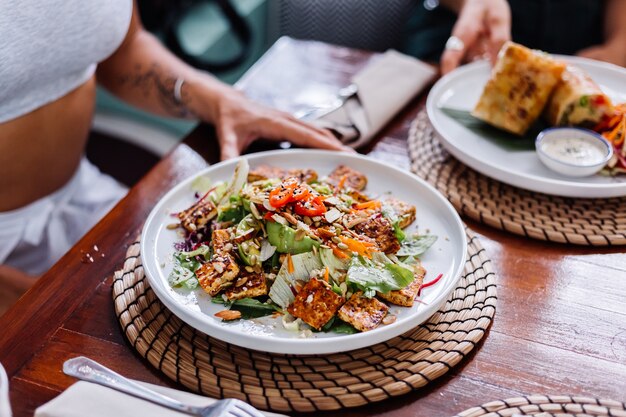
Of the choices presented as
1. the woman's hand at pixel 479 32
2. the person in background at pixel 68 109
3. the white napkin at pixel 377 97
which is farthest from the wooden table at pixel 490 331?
the woman's hand at pixel 479 32

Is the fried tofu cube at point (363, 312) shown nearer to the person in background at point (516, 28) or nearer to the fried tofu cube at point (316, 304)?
the fried tofu cube at point (316, 304)

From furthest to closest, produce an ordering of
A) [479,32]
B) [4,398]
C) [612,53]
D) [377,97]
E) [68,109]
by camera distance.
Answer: [612,53], [479,32], [377,97], [68,109], [4,398]

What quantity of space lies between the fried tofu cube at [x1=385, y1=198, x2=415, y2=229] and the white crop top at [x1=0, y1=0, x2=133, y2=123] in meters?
0.88

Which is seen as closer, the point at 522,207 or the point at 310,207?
the point at 310,207

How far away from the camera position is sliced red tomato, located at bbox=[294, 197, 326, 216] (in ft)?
4.14

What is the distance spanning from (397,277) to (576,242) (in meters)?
0.49

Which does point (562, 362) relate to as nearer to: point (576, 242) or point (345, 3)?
point (576, 242)

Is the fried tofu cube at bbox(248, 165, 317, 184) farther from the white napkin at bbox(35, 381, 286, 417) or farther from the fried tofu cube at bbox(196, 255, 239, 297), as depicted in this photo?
the white napkin at bbox(35, 381, 286, 417)

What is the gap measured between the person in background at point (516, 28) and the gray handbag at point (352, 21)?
0.19 m

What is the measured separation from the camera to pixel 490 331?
1207 millimetres

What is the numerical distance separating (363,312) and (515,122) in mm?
865

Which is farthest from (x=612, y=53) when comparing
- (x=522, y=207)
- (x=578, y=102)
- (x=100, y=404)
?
(x=100, y=404)

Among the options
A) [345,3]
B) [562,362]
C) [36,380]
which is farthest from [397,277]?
[345,3]

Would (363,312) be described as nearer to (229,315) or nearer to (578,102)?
(229,315)
